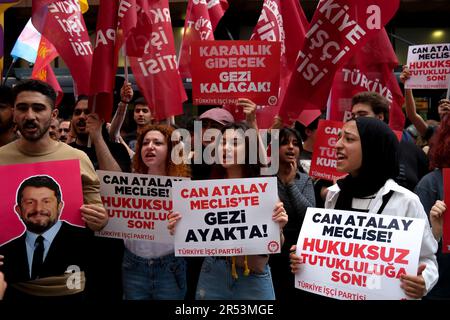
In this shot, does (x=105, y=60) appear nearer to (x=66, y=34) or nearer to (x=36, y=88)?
(x=66, y=34)

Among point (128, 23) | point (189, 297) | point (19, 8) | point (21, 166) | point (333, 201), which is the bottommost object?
point (189, 297)

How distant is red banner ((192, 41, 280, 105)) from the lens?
5309 millimetres

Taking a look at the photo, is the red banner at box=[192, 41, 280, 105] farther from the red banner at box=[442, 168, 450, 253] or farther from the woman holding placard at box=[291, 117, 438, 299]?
the red banner at box=[442, 168, 450, 253]

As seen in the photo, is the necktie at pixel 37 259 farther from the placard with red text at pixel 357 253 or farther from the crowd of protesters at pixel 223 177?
the placard with red text at pixel 357 253

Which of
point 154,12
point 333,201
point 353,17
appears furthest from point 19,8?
point 333,201

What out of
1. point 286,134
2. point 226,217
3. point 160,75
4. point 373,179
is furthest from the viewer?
point 160,75

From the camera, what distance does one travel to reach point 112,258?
16.6ft

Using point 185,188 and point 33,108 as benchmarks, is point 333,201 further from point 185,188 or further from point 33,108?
point 33,108

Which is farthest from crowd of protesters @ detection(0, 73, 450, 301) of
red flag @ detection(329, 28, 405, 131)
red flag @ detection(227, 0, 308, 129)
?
red flag @ detection(227, 0, 308, 129)

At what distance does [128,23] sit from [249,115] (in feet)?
4.20

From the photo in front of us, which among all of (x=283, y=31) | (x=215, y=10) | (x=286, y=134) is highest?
(x=215, y=10)

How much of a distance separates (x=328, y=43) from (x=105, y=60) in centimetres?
183

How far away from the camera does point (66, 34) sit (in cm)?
597

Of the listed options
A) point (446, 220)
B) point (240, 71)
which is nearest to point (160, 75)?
point (240, 71)
